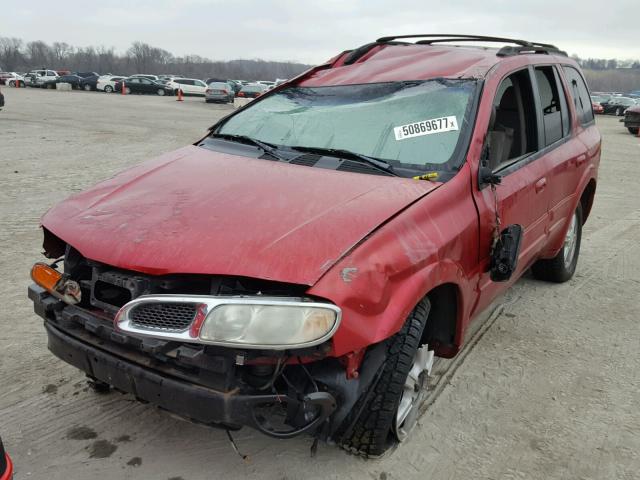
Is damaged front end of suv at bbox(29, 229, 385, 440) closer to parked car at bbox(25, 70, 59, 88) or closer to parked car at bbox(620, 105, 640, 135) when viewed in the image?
parked car at bbox(620, 105, 640, 135)

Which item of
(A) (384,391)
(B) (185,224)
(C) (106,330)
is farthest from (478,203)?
(C) (106,330)

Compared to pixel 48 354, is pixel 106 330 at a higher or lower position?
higher

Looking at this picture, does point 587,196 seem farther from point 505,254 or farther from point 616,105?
point 616,105

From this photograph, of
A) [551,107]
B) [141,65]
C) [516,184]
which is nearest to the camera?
[516,184]

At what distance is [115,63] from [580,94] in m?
122

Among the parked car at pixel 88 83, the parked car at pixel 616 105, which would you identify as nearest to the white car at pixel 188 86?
the parked car at pixel 88 83

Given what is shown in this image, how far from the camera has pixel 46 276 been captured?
2590mm

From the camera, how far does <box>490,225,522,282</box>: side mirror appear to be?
115 inches

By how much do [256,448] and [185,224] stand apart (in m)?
1.13

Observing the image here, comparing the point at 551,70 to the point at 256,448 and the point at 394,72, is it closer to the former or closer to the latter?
the point at 394,72

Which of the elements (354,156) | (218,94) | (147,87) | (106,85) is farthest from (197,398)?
(106,85)

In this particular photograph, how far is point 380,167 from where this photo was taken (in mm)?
2912

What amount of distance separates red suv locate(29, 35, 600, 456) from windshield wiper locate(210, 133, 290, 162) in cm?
1

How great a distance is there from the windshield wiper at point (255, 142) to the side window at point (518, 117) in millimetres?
1389
